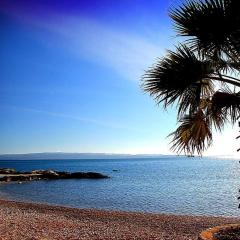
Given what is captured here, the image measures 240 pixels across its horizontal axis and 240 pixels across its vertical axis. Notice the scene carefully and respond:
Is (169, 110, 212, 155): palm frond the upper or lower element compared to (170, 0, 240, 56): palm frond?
lower

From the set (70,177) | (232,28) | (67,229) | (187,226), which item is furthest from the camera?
(70,177)

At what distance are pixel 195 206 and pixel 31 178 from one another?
134ft

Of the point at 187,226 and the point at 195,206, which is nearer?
Answer: the point at 187,226

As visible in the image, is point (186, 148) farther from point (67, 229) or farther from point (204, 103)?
point (67, 229)

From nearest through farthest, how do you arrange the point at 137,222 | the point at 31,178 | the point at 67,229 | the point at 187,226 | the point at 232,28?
the point at 232,28 → the point at 67,229 → the point at 187,226 → the point at 137,222 → the point at 31,178

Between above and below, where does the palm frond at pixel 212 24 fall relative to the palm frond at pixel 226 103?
above

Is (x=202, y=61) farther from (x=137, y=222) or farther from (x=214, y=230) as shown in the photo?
(x=137, y=222)

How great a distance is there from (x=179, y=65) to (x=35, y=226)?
9.76 m

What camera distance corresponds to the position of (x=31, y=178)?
6397cm

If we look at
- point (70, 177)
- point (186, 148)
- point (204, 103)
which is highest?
point (204, 103)

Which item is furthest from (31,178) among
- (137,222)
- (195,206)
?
(137,222)

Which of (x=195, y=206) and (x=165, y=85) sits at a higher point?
(x=165, y=85)

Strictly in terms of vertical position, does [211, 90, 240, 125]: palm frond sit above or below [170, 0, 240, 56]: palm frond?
below

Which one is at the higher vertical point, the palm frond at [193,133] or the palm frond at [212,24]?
the palm frond at [212,24]
